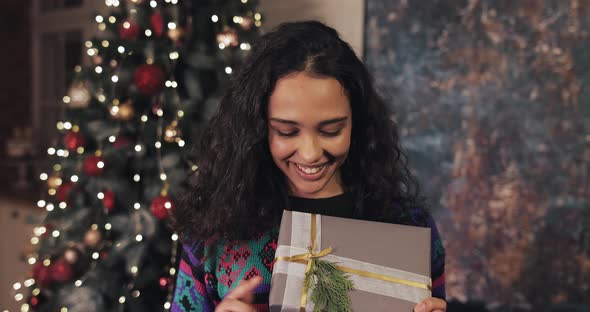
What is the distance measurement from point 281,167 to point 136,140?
4.97 ft

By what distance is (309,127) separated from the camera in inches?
37.5

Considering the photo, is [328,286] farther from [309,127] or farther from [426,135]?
[426,135]

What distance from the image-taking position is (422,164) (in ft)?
8.02

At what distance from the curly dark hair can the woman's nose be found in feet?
0.40

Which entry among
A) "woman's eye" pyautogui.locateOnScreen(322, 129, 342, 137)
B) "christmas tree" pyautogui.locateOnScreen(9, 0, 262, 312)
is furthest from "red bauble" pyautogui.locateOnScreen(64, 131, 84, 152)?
"woman's eye" pyautogui.locateOnScreen(322, 129, 342, 137)

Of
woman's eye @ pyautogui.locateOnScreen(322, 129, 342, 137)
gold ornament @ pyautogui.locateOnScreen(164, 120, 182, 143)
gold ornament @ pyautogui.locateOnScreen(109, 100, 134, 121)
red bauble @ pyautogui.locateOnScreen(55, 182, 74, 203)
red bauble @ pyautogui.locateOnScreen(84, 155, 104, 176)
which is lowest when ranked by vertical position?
red bauble @ pyautogui.locateOnScreen(55, 182, 74, 203)

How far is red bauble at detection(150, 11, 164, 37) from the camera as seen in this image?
2.22 metres

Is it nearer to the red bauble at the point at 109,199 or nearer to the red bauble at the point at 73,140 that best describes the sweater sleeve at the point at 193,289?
the red bauble at the point at 109,199

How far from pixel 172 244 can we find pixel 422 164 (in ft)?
4.04

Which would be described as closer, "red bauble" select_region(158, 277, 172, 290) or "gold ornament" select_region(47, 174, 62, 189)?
"red bauble" select_region(158, 277, 172, 290)

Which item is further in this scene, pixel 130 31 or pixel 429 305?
pixel 130 31

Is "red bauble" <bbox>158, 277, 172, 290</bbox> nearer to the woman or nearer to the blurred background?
the blurred background

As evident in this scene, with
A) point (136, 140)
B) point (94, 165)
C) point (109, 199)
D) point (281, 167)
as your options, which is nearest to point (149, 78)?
point (136, 140)

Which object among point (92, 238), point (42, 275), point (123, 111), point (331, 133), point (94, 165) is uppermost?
point (331, 133)
